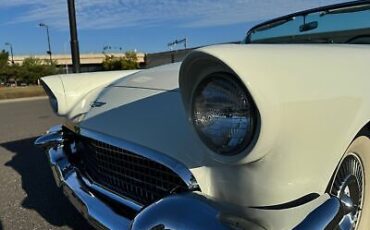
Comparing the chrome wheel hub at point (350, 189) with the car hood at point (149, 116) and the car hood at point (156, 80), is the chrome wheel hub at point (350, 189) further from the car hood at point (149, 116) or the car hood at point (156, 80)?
the car hood at point (156, 80)

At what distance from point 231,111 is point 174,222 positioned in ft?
1.51

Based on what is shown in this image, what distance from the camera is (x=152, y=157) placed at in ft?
6.38

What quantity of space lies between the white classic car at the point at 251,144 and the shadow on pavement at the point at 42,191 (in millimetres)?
843

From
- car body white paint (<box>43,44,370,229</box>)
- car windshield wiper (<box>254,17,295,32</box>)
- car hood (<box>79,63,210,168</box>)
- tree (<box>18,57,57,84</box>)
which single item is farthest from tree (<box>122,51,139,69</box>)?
car body white paint (<box>43,44,370,229</box>)

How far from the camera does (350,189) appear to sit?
6.19 ft

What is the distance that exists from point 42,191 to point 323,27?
8.21 ft

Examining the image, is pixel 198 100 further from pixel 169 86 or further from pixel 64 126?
pixel 64 126

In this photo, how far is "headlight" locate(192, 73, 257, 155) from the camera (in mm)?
1465

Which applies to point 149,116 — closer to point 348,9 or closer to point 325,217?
point 325,217

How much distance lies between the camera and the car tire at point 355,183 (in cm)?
178

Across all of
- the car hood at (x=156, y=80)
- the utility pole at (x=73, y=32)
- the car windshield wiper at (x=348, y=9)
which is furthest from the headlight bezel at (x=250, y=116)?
the utility pole at (x=73, y=32)

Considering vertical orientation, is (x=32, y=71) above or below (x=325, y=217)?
below

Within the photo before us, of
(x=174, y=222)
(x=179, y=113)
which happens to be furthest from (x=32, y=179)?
(x=174, y=222)

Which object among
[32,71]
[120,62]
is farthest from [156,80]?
[32,71]
